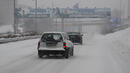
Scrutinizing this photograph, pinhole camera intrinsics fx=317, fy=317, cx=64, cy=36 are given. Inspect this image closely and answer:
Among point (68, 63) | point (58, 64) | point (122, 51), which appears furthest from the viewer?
point (122, 51)

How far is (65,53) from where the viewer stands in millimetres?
17297

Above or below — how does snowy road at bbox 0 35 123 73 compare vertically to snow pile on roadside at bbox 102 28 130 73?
above

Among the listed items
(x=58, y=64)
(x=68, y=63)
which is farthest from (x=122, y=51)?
(x=58, y=64)

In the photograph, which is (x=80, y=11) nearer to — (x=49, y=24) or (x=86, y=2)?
(x=86, y=2)

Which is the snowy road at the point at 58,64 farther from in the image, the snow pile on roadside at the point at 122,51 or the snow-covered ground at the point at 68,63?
the snow pile on roadside at the point at 122,51

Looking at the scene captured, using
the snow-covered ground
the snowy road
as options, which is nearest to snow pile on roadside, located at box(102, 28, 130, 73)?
the snow-covered ground

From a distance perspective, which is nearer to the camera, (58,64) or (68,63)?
(58,64)

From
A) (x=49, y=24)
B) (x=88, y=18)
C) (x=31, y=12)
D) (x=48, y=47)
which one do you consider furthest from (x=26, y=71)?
(x=49, y=24)

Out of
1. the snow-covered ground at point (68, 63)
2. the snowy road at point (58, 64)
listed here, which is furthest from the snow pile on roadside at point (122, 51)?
the snowy road at point (58, 64)

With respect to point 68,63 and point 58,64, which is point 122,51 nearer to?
point 68,63

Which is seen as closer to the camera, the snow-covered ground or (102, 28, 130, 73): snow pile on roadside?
the snow-covered ground

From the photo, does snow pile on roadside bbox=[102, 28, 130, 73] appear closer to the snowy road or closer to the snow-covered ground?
the snow-covered ground

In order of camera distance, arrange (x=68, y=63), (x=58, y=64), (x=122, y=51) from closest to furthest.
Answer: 1. (x=58, y=64)
2. (x=68, y=63)
3. (x=122, y=51)

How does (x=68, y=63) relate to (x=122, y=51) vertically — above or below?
above
